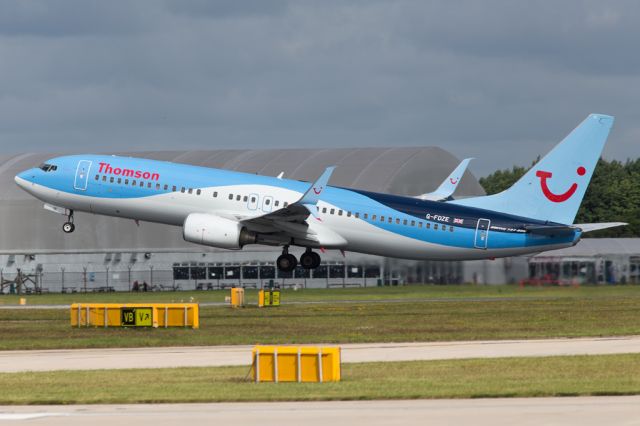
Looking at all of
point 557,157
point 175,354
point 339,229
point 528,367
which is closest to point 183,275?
point 339,229

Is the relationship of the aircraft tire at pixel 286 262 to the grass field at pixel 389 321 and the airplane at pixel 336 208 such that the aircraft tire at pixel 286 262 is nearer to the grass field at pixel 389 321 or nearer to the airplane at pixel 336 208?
the airplane at pixel 336 208

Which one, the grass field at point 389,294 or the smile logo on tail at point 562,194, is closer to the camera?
the grass field at point 389,294

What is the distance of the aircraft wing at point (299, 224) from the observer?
6150 cm

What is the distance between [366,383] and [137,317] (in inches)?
943

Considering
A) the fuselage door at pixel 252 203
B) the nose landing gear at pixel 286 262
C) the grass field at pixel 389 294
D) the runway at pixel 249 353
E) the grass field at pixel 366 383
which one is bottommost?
the grass field at pixel 366 383

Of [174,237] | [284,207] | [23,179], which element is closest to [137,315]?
[284,207]

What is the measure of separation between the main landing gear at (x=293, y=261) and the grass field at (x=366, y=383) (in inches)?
1142

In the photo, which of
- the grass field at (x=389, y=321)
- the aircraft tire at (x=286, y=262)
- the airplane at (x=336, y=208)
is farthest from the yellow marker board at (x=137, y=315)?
the aircraft tire at (x=286, y=262)

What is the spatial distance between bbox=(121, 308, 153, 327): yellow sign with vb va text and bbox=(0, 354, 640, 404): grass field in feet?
57.5

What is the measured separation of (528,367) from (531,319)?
2041 centimetres

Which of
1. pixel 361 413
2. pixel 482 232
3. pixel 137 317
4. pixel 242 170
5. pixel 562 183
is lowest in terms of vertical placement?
pixel 361 413

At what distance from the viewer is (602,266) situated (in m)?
64.6

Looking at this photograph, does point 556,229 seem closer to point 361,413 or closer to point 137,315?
point 137,315

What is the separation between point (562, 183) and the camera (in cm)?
6062
